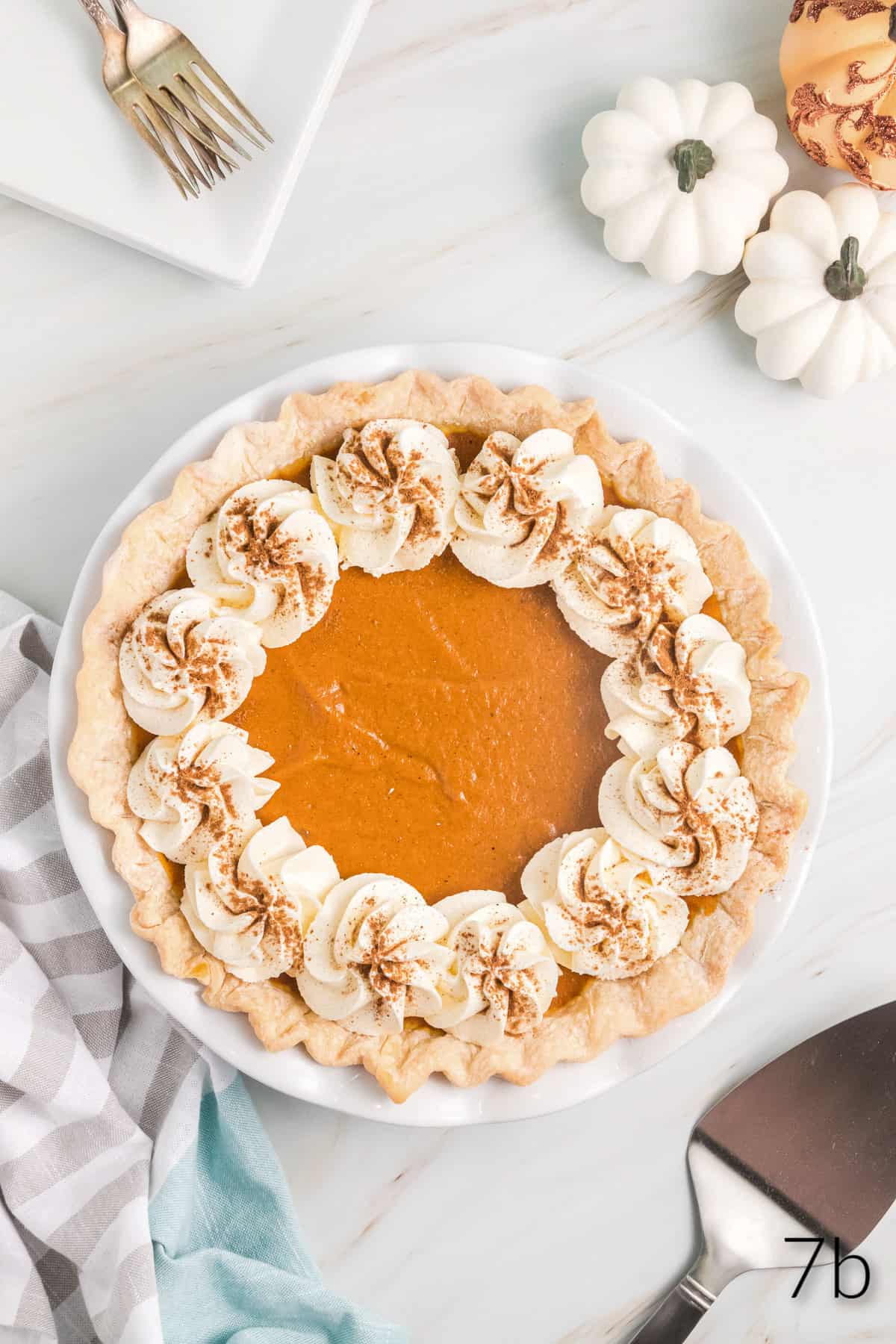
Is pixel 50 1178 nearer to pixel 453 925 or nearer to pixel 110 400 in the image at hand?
pixel 453 925

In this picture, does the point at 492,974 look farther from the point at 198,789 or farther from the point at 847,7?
the point at 847,7

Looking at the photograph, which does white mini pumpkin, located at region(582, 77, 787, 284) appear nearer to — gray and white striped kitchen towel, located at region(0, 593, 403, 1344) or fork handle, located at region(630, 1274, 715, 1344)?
gray and white striped kitchen towel, located at region(0, 593, 403, 1344)

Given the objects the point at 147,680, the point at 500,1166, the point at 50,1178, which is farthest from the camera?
the point at 500,1166

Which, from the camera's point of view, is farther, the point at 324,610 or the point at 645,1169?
the point at 645,1169

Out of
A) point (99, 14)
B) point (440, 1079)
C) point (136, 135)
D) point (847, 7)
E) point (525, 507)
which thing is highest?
point (99, 14)

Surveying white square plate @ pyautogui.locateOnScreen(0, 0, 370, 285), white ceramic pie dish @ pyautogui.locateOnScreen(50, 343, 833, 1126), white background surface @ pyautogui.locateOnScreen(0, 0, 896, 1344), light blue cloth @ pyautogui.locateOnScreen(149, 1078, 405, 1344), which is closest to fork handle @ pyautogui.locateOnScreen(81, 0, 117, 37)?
white square plate @ pyautogui.locateOnScreen(0, 0, 370, 285)

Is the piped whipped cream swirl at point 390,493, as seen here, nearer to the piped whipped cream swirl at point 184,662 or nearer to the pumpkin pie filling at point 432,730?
the pumpkin pie filling at point 432,730

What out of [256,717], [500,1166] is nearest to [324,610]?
[256,717]

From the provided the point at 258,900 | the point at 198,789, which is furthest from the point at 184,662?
the point at 258,900
